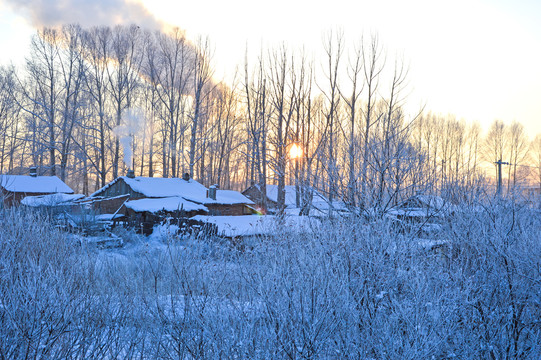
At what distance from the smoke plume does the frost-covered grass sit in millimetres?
27326

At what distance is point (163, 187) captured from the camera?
1023 inches

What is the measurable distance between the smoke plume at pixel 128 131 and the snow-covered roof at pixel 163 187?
31.0 ft

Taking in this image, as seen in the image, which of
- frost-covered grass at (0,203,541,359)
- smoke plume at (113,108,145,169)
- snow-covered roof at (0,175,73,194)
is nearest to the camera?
frost-covered grass at (0,203,541,359)

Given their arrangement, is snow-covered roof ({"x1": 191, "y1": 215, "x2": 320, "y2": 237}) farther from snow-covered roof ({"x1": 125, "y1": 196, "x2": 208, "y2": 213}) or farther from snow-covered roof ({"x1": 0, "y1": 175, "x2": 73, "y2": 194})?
snow-covered roof ({"x1": 0, "y1": 175, "x2": 73, "y2": 194})

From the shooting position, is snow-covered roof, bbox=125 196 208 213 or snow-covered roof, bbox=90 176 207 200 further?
snow-covered roof, bbox=90 176 207 200

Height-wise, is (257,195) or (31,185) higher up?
(31,185)

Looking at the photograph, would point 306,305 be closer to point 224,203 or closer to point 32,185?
point 224,203

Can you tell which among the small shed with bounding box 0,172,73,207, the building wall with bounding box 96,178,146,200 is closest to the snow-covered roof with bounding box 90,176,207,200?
the building wall with bounding box 96,178,146,200

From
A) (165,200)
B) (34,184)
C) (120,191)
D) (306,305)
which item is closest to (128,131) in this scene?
(34,184)

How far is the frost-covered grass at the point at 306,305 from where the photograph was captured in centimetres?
546

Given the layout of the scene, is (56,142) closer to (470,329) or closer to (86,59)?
(86,59)

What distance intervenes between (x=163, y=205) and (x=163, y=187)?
377cm

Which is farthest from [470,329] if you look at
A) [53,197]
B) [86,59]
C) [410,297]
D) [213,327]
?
[86,59]

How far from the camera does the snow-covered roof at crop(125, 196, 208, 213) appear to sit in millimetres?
21859
